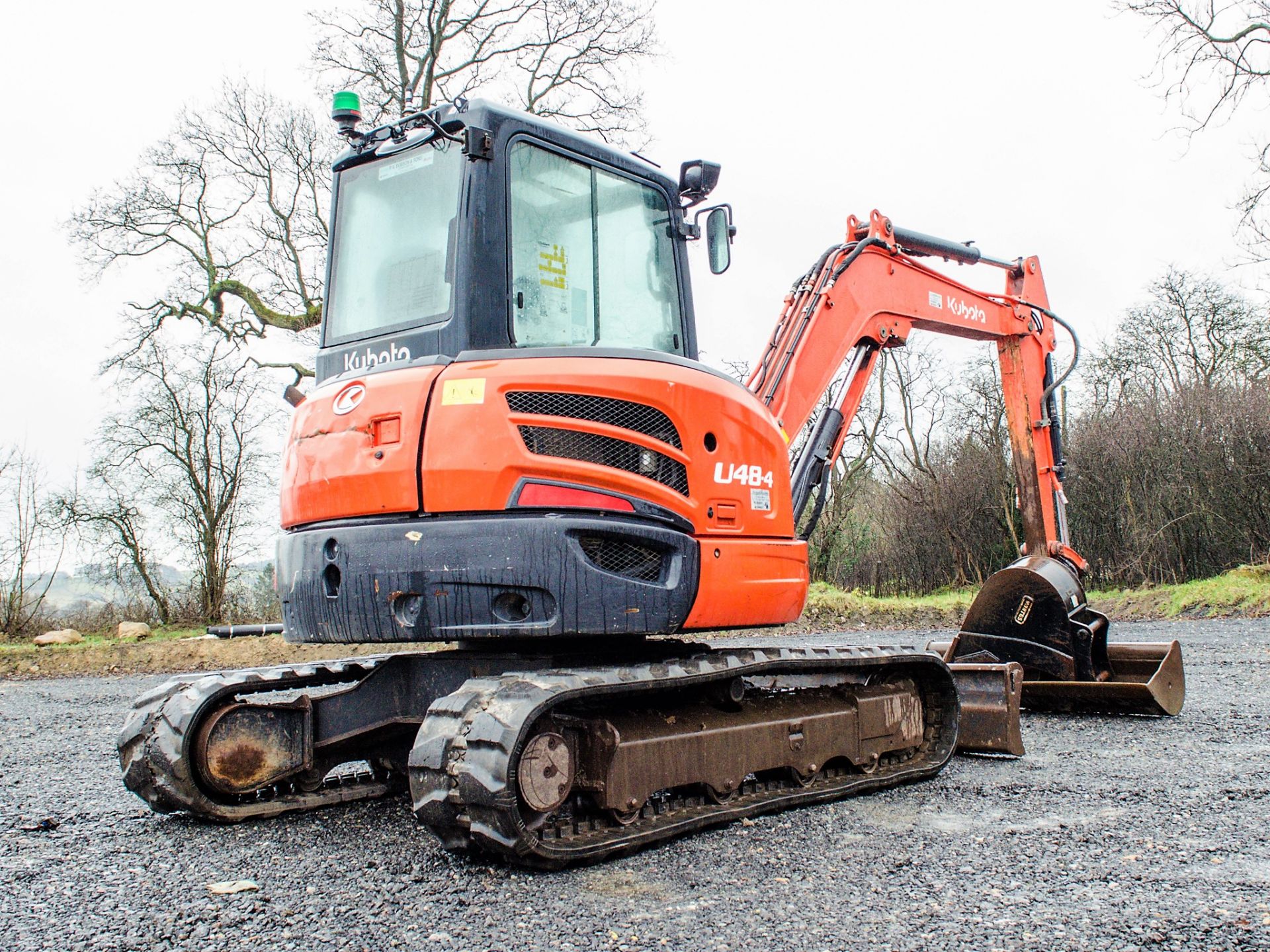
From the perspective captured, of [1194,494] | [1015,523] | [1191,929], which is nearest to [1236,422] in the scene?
[1194,494]

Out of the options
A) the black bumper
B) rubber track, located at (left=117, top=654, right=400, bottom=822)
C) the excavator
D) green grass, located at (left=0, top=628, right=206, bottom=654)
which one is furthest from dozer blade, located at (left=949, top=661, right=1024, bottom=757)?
green grass, located at (left=0, top=628, right=206, bottom=654)

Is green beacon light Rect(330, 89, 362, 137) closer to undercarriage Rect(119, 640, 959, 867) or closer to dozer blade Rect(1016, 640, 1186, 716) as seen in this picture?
undercarriage Rect(119, 640, 959, 867)

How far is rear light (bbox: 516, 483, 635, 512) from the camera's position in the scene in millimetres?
3865

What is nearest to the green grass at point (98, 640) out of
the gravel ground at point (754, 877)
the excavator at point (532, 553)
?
the gravel ground at point (754, 877)

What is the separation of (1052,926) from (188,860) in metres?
3.00

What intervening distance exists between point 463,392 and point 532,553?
26.2 inches

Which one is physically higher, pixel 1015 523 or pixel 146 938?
pixel 1015 523

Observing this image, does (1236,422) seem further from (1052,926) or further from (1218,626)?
(1052,926)

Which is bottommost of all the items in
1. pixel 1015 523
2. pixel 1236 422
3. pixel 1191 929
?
pixel 1191 929

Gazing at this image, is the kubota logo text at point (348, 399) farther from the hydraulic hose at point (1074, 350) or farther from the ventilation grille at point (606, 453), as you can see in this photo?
the hydraulic hose at point (1074, 350)

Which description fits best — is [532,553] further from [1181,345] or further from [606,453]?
[1181,345]

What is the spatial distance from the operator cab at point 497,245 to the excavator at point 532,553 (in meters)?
0.01

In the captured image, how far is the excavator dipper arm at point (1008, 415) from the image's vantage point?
640 cm

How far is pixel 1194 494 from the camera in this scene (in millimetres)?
19281
